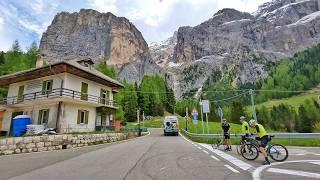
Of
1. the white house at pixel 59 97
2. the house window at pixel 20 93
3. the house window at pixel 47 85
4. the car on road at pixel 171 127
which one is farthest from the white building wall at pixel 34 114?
the car on road at pixel 171 127

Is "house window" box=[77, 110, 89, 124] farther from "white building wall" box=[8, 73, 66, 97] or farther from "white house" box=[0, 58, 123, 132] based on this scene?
"white building wall" box=[8, 73, 66, 97]

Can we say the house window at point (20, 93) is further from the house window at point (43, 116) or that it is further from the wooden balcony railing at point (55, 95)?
the house window at point (43, 116)

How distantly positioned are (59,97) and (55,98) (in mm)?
687

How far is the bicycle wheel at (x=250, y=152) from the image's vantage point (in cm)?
1072

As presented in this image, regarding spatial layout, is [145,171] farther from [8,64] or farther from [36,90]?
[8,64]

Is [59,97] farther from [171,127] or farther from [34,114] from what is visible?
[171,127]

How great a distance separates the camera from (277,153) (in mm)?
10172

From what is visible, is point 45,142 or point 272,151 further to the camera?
point 45,142

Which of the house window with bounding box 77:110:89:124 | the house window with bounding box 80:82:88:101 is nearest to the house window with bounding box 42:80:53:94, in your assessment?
the house window with bounding box 80:82:88:101

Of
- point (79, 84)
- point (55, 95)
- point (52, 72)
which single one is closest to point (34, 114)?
point (55, 95)

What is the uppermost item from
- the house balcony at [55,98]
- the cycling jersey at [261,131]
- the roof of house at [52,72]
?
the roof of house at [52,72]

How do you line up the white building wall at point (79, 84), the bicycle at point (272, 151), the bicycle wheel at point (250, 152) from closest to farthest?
the bicycle at point (272, 151) < the bicycle wheel at point (250, 152) < the white building wall at point (79, 84)

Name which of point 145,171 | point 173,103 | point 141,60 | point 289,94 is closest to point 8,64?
point 145,171

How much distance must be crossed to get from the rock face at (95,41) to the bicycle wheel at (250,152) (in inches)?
5251
